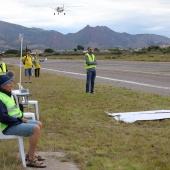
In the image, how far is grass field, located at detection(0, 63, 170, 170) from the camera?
6062mm

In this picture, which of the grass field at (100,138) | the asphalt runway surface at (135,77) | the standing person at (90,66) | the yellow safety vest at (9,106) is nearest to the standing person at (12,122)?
the yellow safety vest at (9,106)

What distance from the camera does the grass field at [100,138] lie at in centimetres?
606

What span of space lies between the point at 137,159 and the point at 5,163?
2.02 m

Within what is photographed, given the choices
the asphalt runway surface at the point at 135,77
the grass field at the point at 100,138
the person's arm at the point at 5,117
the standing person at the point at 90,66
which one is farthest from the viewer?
the asphalt runway surface at the point at 135,77

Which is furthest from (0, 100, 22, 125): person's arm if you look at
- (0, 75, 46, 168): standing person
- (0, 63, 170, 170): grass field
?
(0, 63, 170, 170): grass field

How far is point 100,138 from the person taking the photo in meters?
7.65

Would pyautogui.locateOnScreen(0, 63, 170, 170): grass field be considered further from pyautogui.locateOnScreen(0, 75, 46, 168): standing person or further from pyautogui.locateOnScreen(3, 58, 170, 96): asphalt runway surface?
pyautogui.locateOnScreen(3, 58, 170, 96): asphalt runway surface

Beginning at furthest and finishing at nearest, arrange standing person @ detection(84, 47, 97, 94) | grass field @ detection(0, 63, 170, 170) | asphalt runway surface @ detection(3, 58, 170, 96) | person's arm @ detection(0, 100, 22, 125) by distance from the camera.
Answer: asphalt runway surface @ detection(3, 58, 170, 96) < standing person @ detection(84, 47, 97, 94) < grass field @ detection(0, 63, 170, 170) < person's arm @ detection(0, 100, 22, 125)

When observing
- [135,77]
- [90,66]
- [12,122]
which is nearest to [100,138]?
[12,122]

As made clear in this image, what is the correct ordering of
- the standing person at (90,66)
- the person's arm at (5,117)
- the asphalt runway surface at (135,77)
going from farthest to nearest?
the asphalt runway surface at (135,77), the standing person at (90,66), the person's arm at (5,117)

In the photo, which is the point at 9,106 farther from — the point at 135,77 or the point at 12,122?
the point at 135,77

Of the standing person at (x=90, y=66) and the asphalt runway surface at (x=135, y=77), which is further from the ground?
the standing person at (x=90, y=66)

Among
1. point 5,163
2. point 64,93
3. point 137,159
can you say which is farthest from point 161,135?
point 64,93

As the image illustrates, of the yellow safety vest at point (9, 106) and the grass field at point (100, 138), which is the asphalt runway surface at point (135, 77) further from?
the yellow safety vest at point (9, 106)
